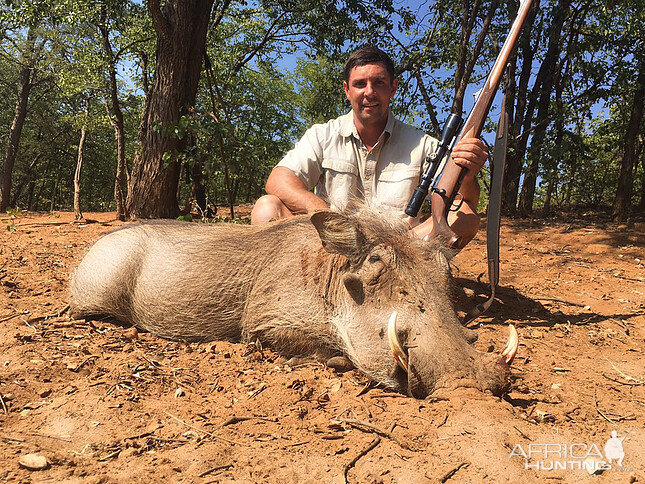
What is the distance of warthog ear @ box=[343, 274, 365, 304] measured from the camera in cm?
244

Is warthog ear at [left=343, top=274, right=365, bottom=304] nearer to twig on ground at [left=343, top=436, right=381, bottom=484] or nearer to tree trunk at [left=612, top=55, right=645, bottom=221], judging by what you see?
twig on ground at [left=343, top=436, right=381, bottom=484]

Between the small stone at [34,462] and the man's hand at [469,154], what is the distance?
274cm

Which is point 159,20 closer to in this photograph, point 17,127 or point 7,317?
point 7,317

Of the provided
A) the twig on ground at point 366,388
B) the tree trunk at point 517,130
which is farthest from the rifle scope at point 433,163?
the tree trunk at point 517,130

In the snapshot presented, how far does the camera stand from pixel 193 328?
292 centimetres

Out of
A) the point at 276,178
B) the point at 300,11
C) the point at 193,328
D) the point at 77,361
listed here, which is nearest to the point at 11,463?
the point at 77,361

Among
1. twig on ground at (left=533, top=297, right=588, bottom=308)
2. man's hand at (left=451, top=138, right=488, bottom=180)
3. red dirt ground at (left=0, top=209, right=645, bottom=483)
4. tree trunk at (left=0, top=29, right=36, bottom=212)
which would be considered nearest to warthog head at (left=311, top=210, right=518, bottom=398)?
red dirt ground at (left=0, top=209, right=645, bottom=483)

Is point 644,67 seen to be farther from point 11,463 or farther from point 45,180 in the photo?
point 45,180

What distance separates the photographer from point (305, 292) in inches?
107

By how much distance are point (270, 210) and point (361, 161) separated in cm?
96

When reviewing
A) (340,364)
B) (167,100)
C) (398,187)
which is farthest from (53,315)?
(167,100)

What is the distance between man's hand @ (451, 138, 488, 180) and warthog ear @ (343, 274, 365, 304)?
1213mm

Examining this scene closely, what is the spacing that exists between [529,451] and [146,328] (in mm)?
2426

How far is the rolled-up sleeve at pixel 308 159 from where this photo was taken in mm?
3789
